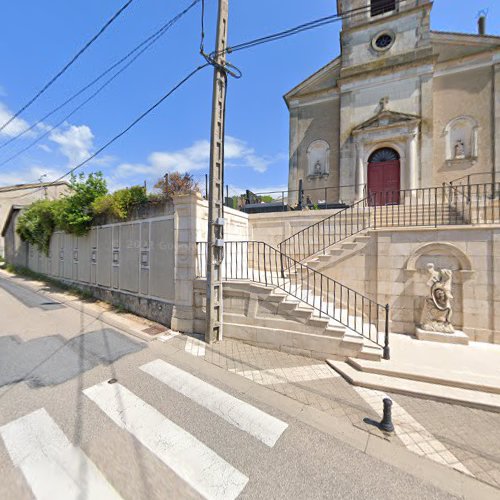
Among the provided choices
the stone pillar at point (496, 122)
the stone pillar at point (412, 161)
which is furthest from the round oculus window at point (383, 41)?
the stone pillar at point (412, 161)

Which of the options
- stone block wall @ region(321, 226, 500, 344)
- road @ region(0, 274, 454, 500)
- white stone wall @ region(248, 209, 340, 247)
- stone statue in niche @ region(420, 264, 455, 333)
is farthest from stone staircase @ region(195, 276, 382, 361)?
white stone wall @ region(248, 209, 340, 247)

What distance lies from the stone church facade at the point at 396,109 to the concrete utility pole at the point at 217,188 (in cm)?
926

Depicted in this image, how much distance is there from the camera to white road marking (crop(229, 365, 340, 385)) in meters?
4.59

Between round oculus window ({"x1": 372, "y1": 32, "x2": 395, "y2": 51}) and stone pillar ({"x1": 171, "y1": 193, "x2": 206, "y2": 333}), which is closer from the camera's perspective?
stone pillar ({"x1": 171, "y1": 193, "x2": 206, "y2": 333})

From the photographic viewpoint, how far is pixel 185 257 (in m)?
6.77

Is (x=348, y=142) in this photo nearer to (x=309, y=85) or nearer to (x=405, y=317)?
(x=309, y=85)

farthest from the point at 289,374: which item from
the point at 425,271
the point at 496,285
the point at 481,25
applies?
the point at 481,25

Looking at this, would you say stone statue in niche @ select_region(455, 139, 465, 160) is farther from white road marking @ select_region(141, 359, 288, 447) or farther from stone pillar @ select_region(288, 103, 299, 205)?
white road marking @ select_region(141, 359, 288, 447)

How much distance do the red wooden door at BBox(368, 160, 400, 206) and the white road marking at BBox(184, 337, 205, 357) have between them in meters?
11.3

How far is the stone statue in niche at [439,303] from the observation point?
20.2 ft

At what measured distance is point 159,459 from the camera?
110 inches

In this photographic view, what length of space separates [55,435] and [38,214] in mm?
15314

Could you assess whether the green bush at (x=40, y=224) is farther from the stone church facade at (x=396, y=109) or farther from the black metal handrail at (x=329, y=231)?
the stone church facade at (x=396, y=109)

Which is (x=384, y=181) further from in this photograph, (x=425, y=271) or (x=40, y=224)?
(x=40, y=224)
